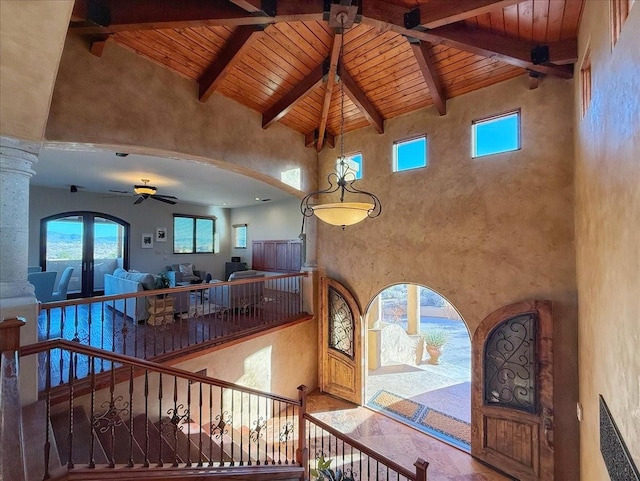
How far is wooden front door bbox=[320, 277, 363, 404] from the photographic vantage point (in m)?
5.23

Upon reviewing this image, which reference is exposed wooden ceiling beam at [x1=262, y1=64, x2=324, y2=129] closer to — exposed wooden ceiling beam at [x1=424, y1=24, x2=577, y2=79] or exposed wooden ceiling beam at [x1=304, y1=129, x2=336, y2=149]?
exposed wooden ceiling beam at [x1=304, y1=129, x2=336, y2=149]

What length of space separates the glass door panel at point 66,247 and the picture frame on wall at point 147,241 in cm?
147

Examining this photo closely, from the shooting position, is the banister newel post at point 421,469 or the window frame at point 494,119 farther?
the window frame at point 494,119

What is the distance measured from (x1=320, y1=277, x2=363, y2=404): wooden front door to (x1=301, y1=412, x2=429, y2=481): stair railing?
0.96 meters

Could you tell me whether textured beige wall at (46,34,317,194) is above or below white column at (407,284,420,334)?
above

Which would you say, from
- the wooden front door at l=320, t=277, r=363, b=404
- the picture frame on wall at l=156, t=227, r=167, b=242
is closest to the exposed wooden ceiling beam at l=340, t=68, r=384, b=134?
the wooden front door at l=320, t=277, r=363, b=404

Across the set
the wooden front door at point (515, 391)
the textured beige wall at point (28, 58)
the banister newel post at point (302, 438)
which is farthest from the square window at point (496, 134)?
the textured beige wall at point (28, 58)

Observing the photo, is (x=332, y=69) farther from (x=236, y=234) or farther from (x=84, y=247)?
(x=84, y=247)

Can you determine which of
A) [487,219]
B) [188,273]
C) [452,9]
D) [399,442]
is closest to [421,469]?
[399,442]

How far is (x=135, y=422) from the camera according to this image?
11.2 feet

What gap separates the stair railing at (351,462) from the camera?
268 centimetres

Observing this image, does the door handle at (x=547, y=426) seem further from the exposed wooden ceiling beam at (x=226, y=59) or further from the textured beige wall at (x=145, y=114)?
the exposed wooden ceiling beam at (x=226, y=59)

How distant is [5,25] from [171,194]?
730 centimetres

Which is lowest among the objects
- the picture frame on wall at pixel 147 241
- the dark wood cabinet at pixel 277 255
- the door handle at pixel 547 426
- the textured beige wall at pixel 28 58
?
the door handle at pixel 547 426
